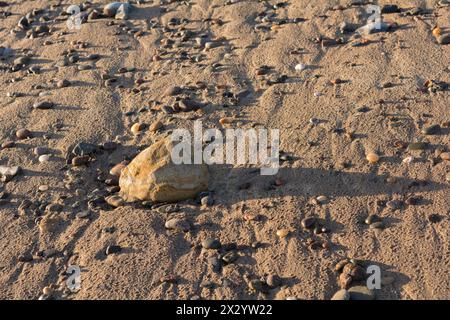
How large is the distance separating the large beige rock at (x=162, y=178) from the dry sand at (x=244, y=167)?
0.31ft

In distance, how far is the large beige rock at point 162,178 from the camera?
13.4 feet

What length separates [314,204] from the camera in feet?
13.1

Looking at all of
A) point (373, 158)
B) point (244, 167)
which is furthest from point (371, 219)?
point (244, 167)

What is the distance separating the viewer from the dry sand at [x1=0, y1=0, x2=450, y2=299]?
12.1ft

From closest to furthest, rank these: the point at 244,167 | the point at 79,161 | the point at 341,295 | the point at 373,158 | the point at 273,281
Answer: the point at 341,295 → the point at 273,281 → the point at 373,158 → the point at 244,167 → the point at 79,161

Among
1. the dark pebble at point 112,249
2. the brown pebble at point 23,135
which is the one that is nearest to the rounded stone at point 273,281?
the dark pebble at point 112,249

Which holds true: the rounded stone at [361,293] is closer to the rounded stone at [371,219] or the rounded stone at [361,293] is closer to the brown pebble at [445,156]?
the rounded stone at [371,219]

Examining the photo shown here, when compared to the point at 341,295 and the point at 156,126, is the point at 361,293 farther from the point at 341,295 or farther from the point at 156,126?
the point at 156,126

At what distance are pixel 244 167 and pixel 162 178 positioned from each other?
0.60 m

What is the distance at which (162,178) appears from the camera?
4.07 meters

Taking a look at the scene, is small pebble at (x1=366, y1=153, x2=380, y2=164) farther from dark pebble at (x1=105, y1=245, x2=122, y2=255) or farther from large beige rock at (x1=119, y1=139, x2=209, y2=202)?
dark pebble at (x1=105, y1=245, x2=122, y2=255)

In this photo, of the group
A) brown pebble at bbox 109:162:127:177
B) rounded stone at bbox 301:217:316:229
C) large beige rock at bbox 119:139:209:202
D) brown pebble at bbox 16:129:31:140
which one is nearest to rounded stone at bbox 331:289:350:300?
rounded stone at bbox 301:217:316:229

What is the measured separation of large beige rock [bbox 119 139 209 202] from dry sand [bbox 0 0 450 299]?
0.09 metres
